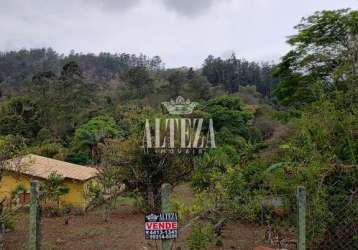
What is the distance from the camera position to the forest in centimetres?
425

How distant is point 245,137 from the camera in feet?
89.8

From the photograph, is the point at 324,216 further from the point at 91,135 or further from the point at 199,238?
the point at 91,135

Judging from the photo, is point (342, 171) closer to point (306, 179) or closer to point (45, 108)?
point (306, 179)

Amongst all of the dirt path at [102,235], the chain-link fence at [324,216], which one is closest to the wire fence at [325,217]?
the chain-link fence at [324,216]

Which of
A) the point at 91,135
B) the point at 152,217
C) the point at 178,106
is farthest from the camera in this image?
the point at 91,135

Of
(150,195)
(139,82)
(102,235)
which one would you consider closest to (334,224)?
(102,235)

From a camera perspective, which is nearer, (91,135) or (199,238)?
(199,238)

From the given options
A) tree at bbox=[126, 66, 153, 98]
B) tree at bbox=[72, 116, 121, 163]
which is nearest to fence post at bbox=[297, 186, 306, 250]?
tree at bbox=[72, 116, 121, 163]

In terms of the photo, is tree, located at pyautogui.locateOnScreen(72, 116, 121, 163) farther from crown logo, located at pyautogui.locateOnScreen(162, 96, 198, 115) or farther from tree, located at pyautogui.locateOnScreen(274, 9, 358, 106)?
tree, located at pyautogui.locateOnScreen(274, 9, 358, 106)

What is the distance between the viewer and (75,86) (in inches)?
1366

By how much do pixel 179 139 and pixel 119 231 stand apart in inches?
128

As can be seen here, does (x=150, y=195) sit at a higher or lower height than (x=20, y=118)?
lower

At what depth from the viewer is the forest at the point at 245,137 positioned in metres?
4.25

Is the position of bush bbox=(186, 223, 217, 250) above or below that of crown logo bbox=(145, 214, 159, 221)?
below
